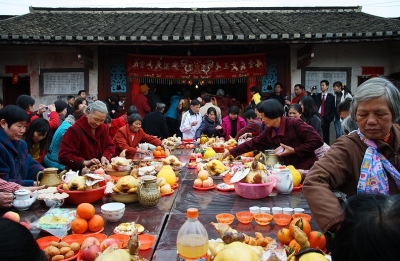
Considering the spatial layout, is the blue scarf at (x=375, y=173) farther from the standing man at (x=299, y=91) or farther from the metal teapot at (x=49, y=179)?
the standing man at (x=299, y=91)

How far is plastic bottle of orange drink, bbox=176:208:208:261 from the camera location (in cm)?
149

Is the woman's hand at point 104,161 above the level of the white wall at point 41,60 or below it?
below

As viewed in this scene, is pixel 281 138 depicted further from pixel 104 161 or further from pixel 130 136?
pixel 130 136

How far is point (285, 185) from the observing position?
2777mm

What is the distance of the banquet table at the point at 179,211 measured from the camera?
A: 1.93 meters

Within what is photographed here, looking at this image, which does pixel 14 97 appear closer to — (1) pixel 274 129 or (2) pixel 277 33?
(2) pixel 277 33

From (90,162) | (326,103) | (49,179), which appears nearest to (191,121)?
(326,103)

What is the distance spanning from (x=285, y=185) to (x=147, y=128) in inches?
201

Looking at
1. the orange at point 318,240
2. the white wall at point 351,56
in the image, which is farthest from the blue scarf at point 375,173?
the white wall at point 351,56

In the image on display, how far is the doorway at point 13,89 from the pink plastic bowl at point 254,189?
343 inches

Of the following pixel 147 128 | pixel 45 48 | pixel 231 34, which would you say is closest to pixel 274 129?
pixel 147 128

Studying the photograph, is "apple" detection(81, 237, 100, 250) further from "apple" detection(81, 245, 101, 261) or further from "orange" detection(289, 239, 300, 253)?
"orange" detection(289, 239, 300, 253)

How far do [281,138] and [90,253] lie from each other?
266 cm

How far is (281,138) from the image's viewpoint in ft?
12.4
